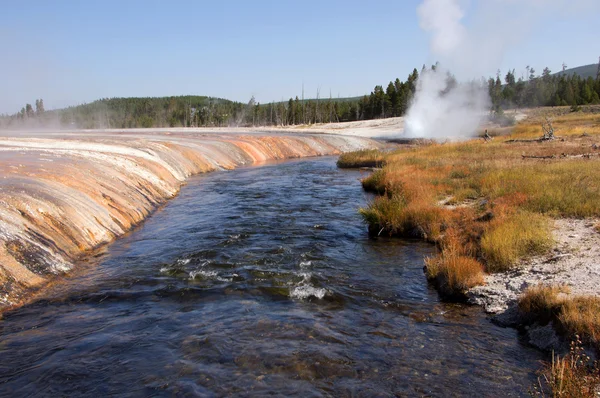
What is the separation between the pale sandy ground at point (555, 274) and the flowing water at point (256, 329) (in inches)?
17.9

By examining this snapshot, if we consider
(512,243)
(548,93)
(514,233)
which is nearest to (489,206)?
(514,233)

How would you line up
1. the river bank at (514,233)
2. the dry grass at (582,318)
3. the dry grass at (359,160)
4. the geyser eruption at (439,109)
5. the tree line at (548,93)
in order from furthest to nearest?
1. the tree line at (548,93)
2. the geyser eruption at (439,109)
3. the dry grass at (359,160)
4. the river bank at (514,233)
5. the dry grass at (582,318)

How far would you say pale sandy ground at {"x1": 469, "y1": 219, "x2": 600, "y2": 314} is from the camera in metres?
7.27

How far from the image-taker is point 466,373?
570 centimetres

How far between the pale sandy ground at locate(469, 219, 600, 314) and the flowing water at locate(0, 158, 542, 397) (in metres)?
0.45

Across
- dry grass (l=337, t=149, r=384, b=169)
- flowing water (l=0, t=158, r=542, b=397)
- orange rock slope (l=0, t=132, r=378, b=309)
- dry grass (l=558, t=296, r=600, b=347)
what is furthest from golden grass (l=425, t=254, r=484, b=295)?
dry grass (l=337, t=149, r=384, b=169)

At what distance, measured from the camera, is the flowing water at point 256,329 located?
5.58m

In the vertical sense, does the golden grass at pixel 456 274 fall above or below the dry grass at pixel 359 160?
below

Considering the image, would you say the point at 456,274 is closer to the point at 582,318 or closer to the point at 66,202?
the point at 582,318

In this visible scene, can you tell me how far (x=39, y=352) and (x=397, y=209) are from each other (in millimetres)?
9405

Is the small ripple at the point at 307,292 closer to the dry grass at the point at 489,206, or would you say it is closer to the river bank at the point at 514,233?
the river bank at the point at 514,233

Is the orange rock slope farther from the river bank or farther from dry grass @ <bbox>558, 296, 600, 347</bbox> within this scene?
dry grass @ <bbox>558, 296, 600, 347</bbox>

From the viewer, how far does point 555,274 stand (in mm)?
7719

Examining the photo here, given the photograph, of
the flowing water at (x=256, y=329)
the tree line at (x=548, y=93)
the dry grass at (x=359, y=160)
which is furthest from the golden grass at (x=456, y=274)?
the tree line at (x=548, y=93)
